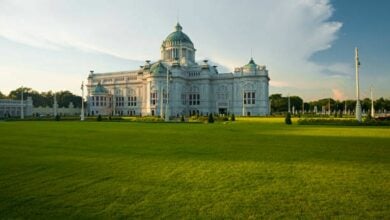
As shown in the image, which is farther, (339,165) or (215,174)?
(339,165)

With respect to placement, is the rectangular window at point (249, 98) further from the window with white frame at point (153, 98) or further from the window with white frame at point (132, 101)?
the window with white frame at point (132, 101)

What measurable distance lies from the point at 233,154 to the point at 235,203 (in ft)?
A: 21.7

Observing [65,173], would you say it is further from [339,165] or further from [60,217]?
[339,165]

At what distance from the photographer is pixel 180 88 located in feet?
330

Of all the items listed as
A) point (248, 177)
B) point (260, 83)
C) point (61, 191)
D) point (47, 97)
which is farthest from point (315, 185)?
point (47, 97)

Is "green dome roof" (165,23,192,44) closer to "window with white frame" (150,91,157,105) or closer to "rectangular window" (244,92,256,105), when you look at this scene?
"window with white frame" (150,91,157,105)

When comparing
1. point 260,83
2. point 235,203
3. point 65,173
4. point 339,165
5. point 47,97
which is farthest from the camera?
point 47,97

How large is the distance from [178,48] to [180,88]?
15.1 m

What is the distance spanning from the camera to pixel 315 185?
8086 millimetres

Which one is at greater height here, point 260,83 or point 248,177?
point 260,83

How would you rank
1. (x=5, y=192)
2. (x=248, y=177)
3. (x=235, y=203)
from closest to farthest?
1. (x=235, y=203)
2. (x=5, y=192)
3. (x=248, y=177)

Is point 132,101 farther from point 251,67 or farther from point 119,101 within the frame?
point 251,67

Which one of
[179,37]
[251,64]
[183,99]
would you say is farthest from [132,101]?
[251,64]

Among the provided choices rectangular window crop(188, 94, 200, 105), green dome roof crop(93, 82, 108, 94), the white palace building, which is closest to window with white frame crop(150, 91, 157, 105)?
the white palace building
